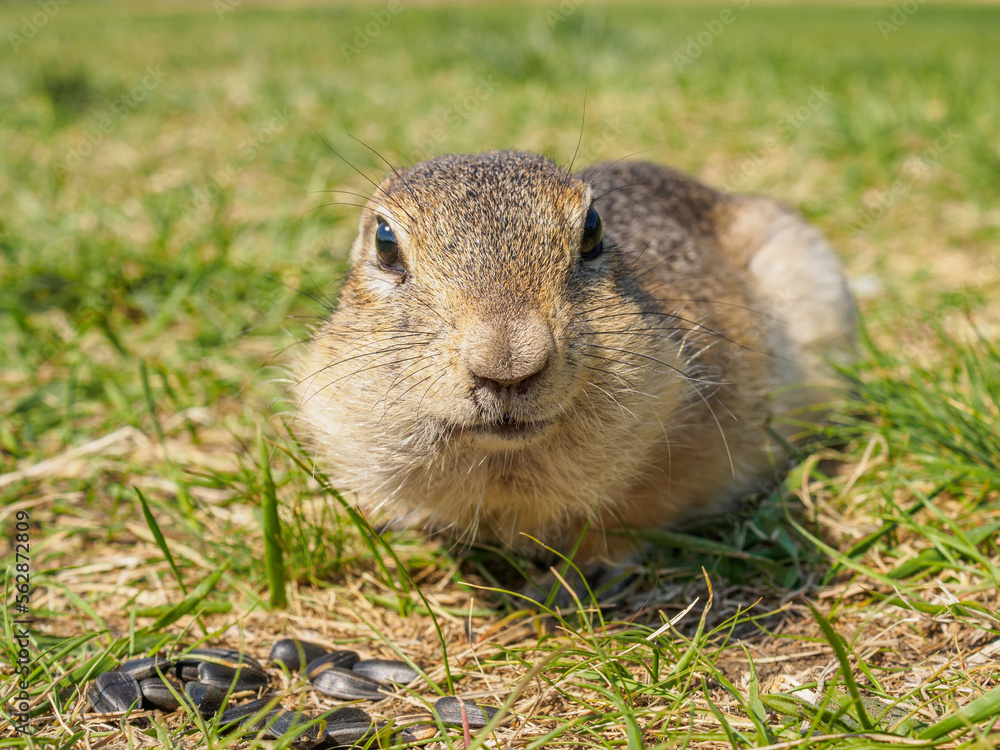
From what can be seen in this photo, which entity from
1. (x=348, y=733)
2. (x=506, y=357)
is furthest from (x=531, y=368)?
(x=348, y=733)

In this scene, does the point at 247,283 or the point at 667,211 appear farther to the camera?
the point at 247,283

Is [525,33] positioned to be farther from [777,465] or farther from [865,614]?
[865,614]

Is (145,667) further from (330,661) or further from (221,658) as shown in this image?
(330,661)

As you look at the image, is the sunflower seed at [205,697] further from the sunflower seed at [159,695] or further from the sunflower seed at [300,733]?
the sunflower seed at [300,733]

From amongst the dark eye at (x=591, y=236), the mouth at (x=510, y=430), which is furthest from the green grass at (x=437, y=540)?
the dark eye at (x=591, y=236)

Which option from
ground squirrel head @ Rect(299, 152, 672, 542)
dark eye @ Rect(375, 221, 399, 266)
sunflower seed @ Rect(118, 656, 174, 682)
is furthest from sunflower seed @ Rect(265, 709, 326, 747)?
dark eye @ Rect(375, 221, 399, 266)

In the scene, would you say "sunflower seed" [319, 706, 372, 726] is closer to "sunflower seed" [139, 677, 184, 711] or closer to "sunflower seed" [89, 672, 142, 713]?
"sunflower seed" [139, 677, 184, 711]

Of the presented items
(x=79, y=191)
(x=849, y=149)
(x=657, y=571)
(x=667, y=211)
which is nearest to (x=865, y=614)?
(x=657, y=571)
